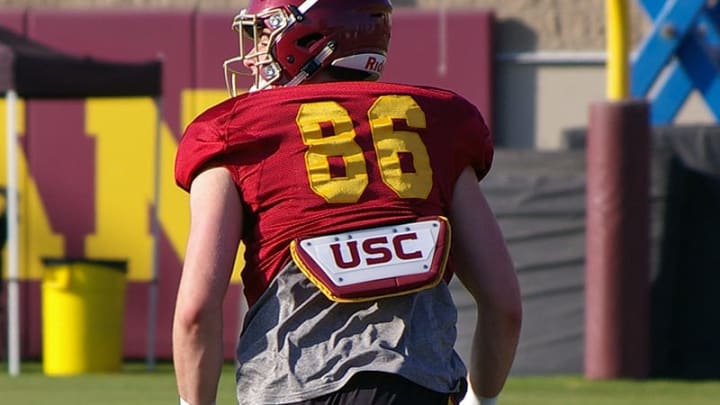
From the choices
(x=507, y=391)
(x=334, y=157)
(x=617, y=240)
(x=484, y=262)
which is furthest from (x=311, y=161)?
(x=617, y=240)

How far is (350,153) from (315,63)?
0.90ft

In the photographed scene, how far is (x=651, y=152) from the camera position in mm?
10148

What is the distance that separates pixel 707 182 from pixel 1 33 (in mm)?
5058

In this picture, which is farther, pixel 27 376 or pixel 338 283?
pixel 27 376

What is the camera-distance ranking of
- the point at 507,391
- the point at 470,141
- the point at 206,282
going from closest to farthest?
the point at 206,282, the point at 470,141, the point at 507,391

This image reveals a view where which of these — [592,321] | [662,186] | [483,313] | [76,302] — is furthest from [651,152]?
[483,313]

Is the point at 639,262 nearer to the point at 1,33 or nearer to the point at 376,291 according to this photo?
the point at 1,33

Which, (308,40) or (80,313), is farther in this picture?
(80,313)

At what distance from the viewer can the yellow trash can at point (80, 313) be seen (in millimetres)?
11359

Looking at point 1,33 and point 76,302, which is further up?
point 1,33

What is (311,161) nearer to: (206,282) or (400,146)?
(400,146)

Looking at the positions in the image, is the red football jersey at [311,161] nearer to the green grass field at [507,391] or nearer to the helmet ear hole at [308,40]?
the helmet ear hole at [308,40]

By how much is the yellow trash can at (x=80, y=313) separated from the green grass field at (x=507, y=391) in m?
0.39

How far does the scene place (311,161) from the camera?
279 cm
